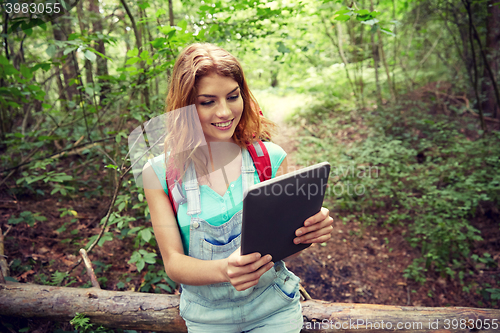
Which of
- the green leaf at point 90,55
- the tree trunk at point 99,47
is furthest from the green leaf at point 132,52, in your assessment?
the tree trunk at point 99,47

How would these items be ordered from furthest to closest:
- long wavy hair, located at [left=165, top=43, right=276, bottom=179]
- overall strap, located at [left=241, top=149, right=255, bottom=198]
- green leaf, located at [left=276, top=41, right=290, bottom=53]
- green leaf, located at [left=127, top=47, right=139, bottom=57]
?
1. green leaf, located at [left=276, top=41, right=290, bottom=53]
2. green leaf, located at [left=127, top=47, right=139, bottom=57]
3. overall strap, located at [left=241, top=149, right=255, bottom=198]
4. long wavy hair, located at [left=165, top=43, right=276, bottom=179]

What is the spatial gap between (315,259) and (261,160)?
2539 mm

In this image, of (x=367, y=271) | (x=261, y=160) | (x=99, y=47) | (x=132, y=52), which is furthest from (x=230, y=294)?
(x=99, y=47)

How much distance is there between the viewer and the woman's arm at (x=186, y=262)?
106cm

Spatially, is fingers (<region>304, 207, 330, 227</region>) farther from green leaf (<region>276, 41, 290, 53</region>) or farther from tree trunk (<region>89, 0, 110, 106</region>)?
tree trunk (<region>89, 0, 110, 106</region>)

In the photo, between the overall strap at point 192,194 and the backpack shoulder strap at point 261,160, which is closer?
the overall strap at point 192,194

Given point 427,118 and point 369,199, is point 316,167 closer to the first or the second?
point 369,199

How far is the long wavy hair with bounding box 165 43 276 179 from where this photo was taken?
1.26 metres

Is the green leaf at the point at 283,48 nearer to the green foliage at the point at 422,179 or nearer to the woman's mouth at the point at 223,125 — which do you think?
the woman's mouth at the point at 223,125

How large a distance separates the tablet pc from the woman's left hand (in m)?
0.02

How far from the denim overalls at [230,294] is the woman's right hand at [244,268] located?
9.3 inches

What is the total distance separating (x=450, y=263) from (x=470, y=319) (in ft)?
5.51

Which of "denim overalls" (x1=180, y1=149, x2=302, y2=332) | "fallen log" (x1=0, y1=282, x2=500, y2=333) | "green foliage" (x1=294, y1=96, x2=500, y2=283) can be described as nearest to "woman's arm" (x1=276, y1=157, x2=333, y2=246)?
"denim overalls" (x1=180, y1=149, x2=302, y2=332)

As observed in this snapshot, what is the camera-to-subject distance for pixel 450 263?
3236 mm
